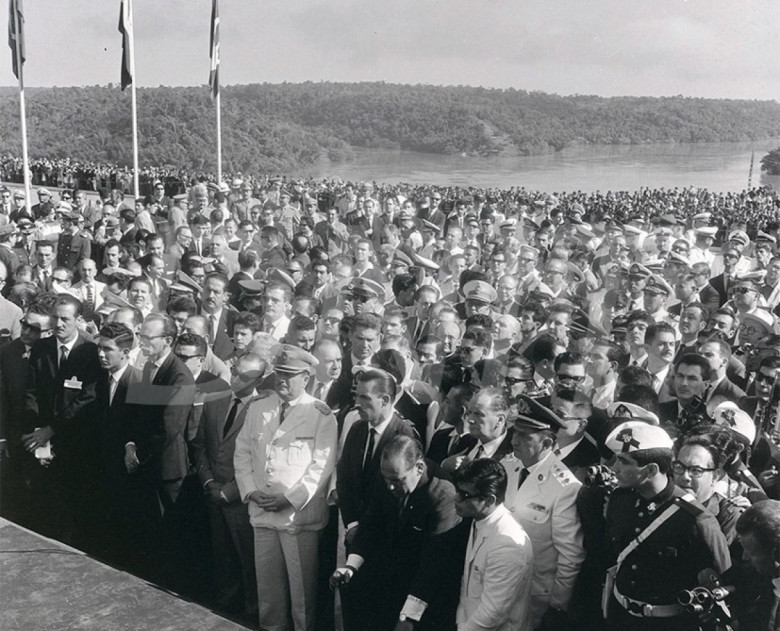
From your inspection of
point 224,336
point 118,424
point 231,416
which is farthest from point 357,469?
point 224,336

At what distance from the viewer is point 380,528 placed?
352 cm

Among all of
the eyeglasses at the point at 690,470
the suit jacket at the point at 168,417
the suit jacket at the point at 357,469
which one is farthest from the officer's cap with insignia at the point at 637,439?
the suit jacket at the point at 168,417

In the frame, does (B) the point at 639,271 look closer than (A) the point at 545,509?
No

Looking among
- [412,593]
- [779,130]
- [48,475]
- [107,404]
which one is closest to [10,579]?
[412,593]

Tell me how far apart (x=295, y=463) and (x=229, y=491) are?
547mm

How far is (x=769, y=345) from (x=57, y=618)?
4.35 m

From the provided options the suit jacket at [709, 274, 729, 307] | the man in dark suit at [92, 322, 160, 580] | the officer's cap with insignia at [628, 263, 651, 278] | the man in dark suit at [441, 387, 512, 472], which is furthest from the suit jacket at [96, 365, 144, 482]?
the suit jacket at [709, 274, 729, 307]

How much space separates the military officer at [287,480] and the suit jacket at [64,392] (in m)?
1.44

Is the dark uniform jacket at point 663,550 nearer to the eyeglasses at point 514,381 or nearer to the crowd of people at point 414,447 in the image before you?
the crowd of people at point 414,447

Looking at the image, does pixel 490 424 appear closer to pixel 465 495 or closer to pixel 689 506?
pixel 465 495

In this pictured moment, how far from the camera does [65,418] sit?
16.3 feet

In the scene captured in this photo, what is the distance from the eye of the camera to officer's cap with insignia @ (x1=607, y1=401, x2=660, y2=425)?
3.62 m

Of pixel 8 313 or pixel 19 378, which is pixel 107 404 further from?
pixel 8 313

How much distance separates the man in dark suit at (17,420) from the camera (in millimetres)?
5238
